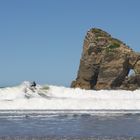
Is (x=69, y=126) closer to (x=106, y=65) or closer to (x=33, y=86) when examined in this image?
(x=33, y=86)

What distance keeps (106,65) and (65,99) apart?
10.7 m

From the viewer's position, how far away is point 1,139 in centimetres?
2430

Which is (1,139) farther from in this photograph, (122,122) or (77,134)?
(122,122)

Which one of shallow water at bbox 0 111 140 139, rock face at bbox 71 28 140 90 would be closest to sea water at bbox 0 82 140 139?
shallow water at bbox 0 111 140 139

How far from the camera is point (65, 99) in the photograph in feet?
162

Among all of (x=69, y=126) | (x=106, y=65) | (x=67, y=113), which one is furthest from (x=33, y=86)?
(x=69, y=126)

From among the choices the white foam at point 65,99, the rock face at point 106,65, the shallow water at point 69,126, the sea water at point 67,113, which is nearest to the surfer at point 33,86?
the sea water at point 67,113

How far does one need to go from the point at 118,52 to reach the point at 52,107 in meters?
15.4

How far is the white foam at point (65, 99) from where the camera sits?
151 ft

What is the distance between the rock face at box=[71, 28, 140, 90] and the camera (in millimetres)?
58000

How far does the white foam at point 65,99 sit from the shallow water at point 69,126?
737 cm

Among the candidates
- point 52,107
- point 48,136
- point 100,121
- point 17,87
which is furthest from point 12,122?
point 17,87

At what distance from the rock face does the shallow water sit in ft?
63.8

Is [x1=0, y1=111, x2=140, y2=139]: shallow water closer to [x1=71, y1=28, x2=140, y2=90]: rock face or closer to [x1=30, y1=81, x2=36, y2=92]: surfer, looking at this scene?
[x1=30, y1=81, x2=36, y2=92]: surfer
